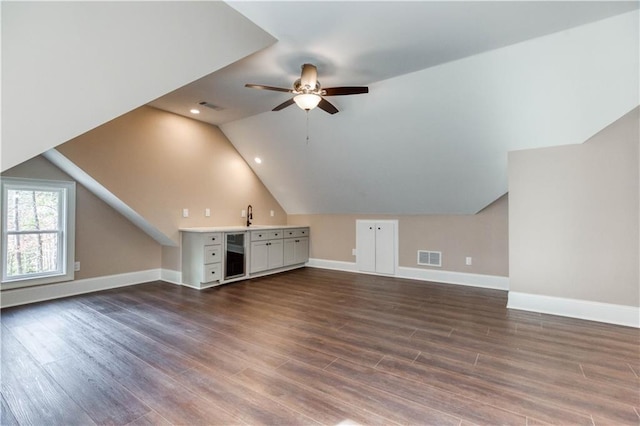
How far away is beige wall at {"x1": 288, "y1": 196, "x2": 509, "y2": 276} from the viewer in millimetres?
4664

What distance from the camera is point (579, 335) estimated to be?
2877mm

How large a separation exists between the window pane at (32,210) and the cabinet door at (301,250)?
3692mm

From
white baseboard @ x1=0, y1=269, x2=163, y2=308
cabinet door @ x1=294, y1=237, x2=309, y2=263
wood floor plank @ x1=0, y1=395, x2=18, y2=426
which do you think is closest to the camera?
wood floor plank @ x1=0, y1=395, x2=18, y2=426

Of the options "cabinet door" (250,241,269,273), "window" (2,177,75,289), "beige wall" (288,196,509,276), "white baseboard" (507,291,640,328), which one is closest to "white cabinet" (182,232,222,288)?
"cabinet door" (250,241,269,273)

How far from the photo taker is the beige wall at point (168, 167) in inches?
156

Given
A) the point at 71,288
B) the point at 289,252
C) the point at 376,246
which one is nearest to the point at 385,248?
the point at 376,246

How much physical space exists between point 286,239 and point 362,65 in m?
3.55

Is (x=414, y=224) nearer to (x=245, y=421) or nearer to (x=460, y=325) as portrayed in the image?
(x=460, y=325)

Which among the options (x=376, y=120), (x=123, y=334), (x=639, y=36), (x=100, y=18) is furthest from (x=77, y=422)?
(x=639, y=36)

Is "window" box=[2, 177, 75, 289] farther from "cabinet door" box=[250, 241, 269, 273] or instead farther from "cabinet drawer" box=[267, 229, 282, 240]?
"cabinet drawer" box=[267, 229, 282, 240]

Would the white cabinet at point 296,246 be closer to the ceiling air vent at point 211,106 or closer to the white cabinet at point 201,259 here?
the white cabinet at point 201,259

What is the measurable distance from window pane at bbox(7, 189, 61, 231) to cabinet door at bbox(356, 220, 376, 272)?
15.0 feet

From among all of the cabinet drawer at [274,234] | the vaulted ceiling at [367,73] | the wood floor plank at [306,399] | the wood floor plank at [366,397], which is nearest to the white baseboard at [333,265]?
the cabinet drawer at [274,234]

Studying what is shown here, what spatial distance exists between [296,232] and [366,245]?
1.40 metres
